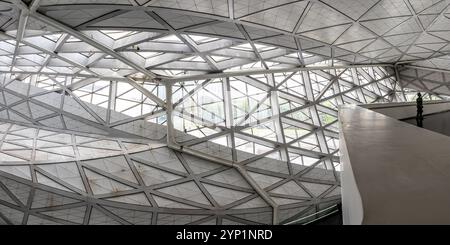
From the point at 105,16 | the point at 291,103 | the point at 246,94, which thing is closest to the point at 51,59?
the point at 105,16

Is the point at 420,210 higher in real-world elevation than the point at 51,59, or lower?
lower

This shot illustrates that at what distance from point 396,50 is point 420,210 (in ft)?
A: 115

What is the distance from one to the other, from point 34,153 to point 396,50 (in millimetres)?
32365

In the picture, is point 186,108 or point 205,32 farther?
point 186,108

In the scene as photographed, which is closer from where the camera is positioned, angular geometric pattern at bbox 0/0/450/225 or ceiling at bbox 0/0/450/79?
ceiling at bbox 0/0/450/79

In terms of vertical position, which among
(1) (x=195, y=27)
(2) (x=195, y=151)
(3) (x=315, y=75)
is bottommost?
(2) (x=195, y=151)

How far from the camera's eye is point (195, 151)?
33656 mm

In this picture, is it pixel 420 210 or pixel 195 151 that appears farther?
pixel 195 151

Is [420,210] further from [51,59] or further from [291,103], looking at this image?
[291,103]

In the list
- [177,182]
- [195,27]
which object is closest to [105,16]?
[195,27]

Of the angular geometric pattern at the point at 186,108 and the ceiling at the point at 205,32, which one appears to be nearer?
the ceiling at the point at 205,32

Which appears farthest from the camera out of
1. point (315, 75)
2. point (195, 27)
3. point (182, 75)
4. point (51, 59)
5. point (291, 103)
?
point (315, 75)

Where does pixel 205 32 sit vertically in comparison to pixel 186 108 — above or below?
below
